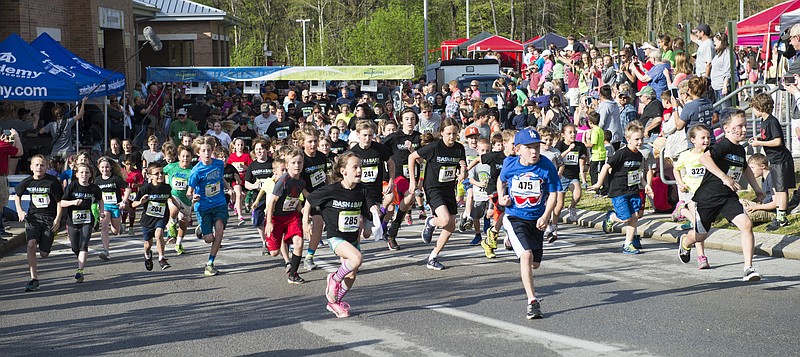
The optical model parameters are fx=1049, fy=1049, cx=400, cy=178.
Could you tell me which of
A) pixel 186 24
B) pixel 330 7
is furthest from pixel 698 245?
pixel 330 7

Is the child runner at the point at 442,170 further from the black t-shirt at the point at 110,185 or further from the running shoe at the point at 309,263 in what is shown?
the black t-shirt at the point at 110,185

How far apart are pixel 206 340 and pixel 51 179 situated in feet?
16.1

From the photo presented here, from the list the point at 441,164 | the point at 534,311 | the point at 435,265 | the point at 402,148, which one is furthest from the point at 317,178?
the point at 534,311

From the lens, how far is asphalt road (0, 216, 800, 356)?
25.9 ft

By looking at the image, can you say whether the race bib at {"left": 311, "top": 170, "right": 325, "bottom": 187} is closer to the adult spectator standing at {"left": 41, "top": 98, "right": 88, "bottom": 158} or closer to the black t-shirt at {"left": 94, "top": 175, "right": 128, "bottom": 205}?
the black t-shirt at {"left": 94, "top": 175, "right": 128, "bottom": 205}

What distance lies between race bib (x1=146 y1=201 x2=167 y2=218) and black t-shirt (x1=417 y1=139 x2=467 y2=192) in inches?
128

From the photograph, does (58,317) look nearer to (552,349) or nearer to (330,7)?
(552,349)

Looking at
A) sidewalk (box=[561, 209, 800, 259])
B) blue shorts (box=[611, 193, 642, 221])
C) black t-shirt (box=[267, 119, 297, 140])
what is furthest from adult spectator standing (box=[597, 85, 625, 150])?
black t-shirt (box=[267, 119, 297, 140])

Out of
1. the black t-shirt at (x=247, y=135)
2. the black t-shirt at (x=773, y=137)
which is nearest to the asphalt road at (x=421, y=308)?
the black t-shirt at (x=773, y=137)

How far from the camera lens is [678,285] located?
10.2 metres

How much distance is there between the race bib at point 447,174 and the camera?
41.6 ft

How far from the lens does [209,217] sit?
12648 millimetres

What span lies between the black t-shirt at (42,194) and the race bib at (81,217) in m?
0.23

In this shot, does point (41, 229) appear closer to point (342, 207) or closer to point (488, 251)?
point (342, 207)
